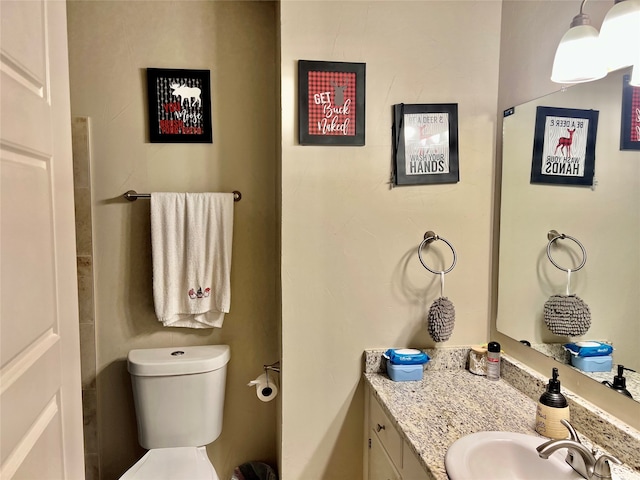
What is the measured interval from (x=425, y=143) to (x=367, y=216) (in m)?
0.35

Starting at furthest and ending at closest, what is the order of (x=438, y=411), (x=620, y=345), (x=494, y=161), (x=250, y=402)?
(x=250, y=402) < (x=494, y=161) < (x=438, y=411) < (x=620, y=345)

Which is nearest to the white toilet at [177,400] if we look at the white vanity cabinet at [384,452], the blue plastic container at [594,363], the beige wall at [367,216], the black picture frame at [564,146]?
the beige wall at [367,216]

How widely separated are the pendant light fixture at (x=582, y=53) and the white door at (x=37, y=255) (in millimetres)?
1282

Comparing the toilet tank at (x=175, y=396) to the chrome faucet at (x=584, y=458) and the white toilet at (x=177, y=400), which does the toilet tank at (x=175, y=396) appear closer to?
the white toilet at (x=177, y=400)

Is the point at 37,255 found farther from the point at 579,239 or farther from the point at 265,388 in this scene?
the point at 579,239

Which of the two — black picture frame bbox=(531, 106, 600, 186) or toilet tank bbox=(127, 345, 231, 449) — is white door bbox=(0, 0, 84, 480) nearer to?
toilet tank bbox=(127, 345, 231, 449)

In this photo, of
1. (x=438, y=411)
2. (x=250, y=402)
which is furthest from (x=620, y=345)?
(x=250, y=402)

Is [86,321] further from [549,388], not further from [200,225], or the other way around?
[549,388]

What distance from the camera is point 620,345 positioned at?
114 centimetres

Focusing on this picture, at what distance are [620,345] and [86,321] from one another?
1.91 metres

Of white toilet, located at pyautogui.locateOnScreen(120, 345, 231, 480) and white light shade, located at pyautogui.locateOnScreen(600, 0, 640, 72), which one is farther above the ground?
white light shade, located at pyautogui.locateOnScreen(600, 0, 640, 72)

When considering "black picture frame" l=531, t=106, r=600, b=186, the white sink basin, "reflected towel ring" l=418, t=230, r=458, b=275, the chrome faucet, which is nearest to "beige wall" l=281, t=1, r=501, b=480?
"reflected towel ring" l=418, t=230, r=458, b=275

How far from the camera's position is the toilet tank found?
5.70 feet

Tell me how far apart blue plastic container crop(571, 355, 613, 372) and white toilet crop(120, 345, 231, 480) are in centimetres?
129
